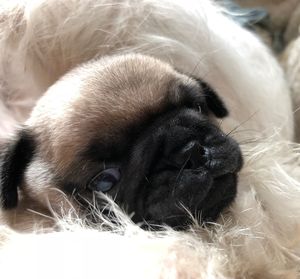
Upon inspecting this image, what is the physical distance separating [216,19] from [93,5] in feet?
1.12

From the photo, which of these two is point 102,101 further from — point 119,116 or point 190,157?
point 190,157

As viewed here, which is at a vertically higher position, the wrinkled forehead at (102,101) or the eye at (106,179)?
the wrinkled forehead at (102,101)

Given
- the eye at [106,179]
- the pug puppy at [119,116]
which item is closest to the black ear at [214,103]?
the pug puppy at [119,116]

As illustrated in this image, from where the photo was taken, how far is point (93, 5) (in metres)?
1.47

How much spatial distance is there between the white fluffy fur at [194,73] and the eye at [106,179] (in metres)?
0.07

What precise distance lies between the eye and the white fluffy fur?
0.07 meters

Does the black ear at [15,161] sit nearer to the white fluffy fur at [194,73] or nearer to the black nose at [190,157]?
the white fluffy fur at [194,73]

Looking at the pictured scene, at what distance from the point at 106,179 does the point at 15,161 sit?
0.69 ft

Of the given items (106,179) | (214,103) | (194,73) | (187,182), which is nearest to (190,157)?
(187,182)

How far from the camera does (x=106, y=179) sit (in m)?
1.05

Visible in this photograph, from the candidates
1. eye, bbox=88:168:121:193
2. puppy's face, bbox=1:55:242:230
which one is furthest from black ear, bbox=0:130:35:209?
eye, bbox=88:168:121:193

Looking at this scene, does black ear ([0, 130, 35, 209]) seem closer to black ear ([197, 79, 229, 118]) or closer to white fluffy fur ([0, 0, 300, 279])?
white fluffy fur ([0, 0, 300, 279])

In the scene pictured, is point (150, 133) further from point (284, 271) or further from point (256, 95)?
point (256, 95)

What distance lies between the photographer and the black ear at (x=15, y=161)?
1.13 meters
